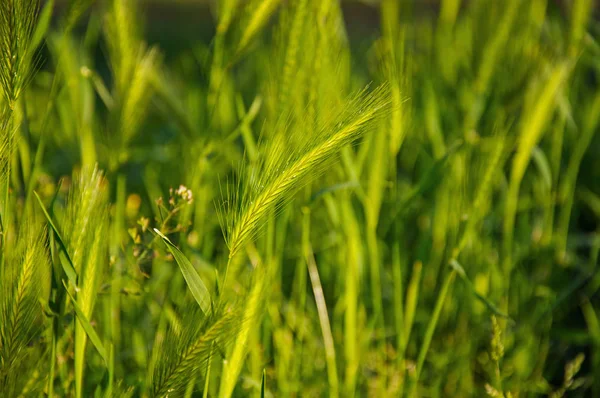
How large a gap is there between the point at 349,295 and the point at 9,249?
44 centimetres

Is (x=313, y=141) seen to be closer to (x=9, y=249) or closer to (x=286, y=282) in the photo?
(x=9, y=249)

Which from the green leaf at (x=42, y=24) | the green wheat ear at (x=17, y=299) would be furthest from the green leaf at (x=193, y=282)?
the green leaf at (x=42, y=24)

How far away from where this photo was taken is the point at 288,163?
60 cm

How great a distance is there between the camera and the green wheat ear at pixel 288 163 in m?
0.59

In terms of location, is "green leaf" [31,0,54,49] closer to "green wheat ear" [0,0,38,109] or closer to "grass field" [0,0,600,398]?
"grass field" [0,0,600,398]

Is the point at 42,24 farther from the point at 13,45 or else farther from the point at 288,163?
the point at 288,163

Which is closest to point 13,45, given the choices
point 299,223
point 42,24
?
point 42,24

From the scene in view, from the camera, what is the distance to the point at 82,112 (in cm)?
119

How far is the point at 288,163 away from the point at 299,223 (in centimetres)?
68

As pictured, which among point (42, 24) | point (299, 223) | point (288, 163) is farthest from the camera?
point (299, 223)

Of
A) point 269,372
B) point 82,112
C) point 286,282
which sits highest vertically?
point 82,112

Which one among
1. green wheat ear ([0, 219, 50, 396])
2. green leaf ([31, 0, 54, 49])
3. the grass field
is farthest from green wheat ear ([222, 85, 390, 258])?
green leaf ([31, 0, 54, 49])

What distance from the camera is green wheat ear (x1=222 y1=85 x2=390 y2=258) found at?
1.94ft

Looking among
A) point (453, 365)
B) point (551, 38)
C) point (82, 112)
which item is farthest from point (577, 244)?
point (82, 112)
